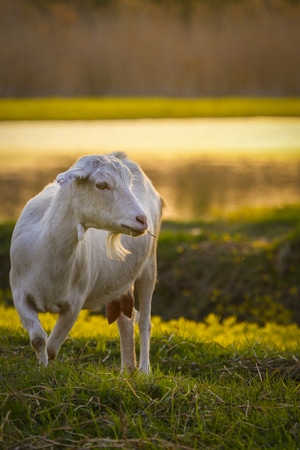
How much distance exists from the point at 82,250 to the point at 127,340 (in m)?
1.02

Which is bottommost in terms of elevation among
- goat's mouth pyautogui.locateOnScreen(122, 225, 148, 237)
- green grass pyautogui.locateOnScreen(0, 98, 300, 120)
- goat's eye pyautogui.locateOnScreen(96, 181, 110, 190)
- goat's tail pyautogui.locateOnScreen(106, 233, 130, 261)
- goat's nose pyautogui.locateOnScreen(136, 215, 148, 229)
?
green grass pyautogui.locateOnScreen(0, 98, 300, 120)

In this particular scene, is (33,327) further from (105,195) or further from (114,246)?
(105,195)

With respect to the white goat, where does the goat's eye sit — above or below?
above

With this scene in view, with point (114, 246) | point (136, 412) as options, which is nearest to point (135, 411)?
point (136, 412)

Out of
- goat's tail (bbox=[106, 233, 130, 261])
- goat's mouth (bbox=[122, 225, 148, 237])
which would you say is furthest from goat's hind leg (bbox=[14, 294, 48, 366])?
goat's mouth (bbox=[122, 225, 148, 237])

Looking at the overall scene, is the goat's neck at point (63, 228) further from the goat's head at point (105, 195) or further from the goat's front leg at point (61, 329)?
the goat's front leg at point (61, 329)

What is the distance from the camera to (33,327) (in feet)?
17.0

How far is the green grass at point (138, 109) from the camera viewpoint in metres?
32.9

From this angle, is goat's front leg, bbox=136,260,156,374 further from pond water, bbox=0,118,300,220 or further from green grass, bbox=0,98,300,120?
green grass, bbox=0,98,300,120

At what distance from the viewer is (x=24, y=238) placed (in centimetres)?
537

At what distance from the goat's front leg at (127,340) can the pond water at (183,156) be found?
928cm

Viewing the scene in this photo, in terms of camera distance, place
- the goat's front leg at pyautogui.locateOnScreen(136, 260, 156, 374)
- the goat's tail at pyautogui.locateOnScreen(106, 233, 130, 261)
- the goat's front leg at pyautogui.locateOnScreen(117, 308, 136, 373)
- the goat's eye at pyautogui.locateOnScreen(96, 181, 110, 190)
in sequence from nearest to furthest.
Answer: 1. the goat's eye at pyautogui.locateOnScreen(96, 181, 110, 190)
2. the goat's tail at pyautogui.locateOnScreen(106, 233, 130, 261)
3. the goat's front leg at pyautogui.locateOnScreen(117, 308, 136, 373)
4. the goat's front leg at pyautogui.locateOnScreen(136, 260, 156, 374)

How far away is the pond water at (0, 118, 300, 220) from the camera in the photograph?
19891 millimetres

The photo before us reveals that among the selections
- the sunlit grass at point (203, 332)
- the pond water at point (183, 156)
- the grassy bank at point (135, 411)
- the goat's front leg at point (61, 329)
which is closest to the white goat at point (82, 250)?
the goat's front leg at point (61, 329)
